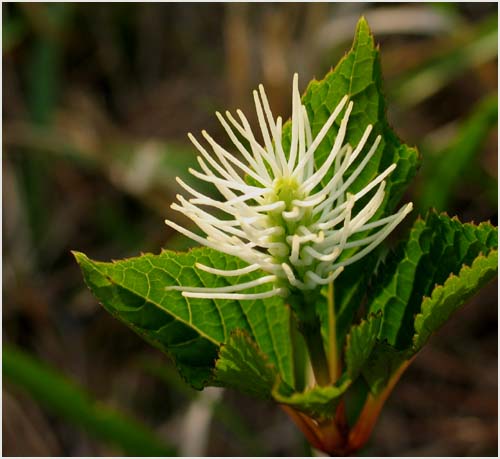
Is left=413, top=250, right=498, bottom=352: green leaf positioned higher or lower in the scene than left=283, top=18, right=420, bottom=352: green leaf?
lower

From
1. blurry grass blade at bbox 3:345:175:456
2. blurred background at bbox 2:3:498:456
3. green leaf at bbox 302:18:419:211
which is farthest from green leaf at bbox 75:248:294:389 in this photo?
blurred background at bbox 2:3:498:456

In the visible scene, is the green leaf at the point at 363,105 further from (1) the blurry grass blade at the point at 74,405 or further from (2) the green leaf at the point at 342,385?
(1) the blurry grass blade at the point at 74,405

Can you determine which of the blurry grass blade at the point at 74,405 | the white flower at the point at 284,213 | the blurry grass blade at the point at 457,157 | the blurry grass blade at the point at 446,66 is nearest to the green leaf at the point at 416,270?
the white flower at the point at 284,213

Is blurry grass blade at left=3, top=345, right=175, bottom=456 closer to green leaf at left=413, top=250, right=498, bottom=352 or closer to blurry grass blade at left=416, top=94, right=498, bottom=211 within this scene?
blurry grass blade at left=416, top=94, right=498, bottom=211

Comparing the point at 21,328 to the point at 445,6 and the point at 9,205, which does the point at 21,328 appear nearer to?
the point at 9,205

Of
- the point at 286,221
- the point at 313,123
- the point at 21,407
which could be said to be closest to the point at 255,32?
the point at 21,407

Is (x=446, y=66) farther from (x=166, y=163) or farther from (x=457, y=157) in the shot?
(x=166, y=163)

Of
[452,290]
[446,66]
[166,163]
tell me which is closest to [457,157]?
[446,66]
